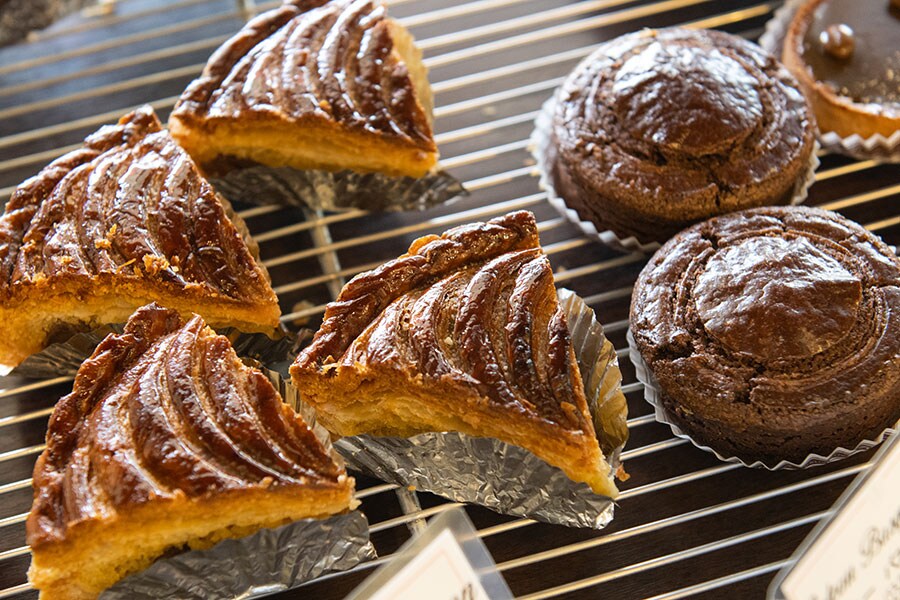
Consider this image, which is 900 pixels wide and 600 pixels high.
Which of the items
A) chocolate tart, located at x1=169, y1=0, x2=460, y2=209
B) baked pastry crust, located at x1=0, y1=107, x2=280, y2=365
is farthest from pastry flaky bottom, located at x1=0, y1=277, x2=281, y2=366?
chocolate tart, located at x1=169, y1=0, x2=460, y2=209

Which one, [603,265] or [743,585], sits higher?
[603,265]

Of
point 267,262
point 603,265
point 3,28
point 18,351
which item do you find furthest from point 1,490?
point 603,265

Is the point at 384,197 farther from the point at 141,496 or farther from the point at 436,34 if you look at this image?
the point at 141,496

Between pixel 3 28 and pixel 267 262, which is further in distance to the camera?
pixel 3 28

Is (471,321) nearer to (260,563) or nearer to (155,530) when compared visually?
(260,563)

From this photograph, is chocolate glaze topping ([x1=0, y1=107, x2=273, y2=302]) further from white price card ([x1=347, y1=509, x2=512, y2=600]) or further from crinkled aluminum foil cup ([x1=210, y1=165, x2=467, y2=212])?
white price card ([x1=347, y1=509, x2=512, y2=600])
